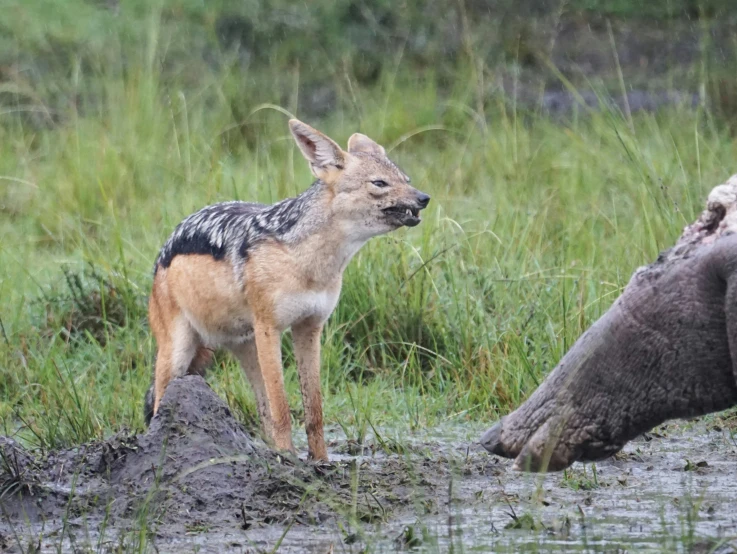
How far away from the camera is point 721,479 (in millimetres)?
5340

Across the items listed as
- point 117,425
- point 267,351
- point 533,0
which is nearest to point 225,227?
point 267,351

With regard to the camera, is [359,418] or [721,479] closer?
[721,479]

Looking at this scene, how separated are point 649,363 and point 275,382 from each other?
81.2 inches

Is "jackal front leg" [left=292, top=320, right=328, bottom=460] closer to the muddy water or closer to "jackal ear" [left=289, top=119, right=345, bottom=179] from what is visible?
the muddy water

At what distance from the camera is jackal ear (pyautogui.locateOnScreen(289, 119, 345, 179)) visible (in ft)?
19.1

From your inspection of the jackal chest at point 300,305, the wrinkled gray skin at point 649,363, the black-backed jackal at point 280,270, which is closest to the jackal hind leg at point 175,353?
the black-backed jackal at point 280,270

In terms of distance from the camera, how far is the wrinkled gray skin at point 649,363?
A: 4.01 metres

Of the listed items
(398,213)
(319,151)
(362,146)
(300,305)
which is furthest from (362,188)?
(300,305)

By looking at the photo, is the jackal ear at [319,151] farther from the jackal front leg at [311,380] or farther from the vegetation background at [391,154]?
the vegetation background at [391,154]

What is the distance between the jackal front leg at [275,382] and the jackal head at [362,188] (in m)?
0.60

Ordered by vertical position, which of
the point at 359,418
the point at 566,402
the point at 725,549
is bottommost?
the point at 359,418

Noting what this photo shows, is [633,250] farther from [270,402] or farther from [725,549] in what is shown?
[725,549]

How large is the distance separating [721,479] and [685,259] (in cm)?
163

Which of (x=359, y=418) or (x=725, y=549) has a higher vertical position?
(x=725, y=549)
